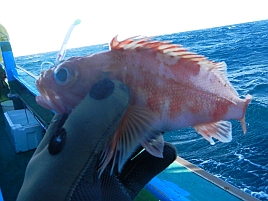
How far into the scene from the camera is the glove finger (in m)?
1.38

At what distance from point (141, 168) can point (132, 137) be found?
1.48 feet

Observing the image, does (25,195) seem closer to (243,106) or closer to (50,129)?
(50,129)

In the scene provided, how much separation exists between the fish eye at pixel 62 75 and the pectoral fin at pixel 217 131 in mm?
700

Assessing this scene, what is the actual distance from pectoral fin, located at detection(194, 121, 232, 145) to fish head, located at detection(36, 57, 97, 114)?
63 cm

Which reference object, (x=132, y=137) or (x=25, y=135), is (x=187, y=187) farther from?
(x=25, y=135)

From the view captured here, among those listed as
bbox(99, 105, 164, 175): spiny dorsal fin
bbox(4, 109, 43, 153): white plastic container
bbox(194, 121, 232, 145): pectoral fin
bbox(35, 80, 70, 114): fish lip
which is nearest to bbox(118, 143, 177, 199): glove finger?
bbox(194, 121, 232, 145): pectoral fin

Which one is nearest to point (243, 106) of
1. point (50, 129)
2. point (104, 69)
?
point (104, 69)

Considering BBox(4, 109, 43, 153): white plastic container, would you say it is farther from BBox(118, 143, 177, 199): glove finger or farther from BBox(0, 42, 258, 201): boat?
BBox(118, 143, 177, 199): glove finger

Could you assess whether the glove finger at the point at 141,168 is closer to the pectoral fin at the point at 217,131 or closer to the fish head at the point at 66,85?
the pectoral fin at the point at 217,131

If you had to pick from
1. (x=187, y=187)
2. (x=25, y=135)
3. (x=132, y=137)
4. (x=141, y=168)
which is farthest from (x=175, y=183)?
(x=25, y=135)

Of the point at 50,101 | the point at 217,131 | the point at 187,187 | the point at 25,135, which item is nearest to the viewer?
the point at 50,101

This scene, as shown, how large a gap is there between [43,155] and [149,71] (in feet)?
1.90

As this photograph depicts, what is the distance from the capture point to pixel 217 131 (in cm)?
129

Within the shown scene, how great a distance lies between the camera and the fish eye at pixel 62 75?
43.3 inches
